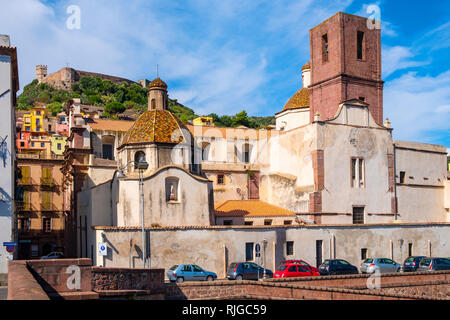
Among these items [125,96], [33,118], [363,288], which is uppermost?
[125,96]

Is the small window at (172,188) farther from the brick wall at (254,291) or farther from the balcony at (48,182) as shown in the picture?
the balcony at (48,182)

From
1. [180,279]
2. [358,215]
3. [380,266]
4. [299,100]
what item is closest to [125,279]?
[180,279]

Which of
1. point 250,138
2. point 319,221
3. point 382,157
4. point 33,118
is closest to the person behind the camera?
point 319,221

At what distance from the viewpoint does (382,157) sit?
45.8 metres

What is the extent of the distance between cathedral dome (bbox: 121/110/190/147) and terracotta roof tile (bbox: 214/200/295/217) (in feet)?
26.3

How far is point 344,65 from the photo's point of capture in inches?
1816

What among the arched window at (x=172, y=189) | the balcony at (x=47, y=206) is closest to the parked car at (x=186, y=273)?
the arched window at (x=172, y=189)

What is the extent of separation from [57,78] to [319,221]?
121140 millimetres

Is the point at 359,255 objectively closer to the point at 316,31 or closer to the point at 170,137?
the point at 170,137

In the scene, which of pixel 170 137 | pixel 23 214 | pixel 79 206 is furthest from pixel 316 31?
pixel 23 214

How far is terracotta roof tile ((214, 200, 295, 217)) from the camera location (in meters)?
40.4

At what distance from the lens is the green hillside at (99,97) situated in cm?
12631

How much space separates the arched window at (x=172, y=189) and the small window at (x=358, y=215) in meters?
17.5

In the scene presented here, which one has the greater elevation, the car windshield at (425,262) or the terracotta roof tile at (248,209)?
the terracotta roof tile at (248,209)
